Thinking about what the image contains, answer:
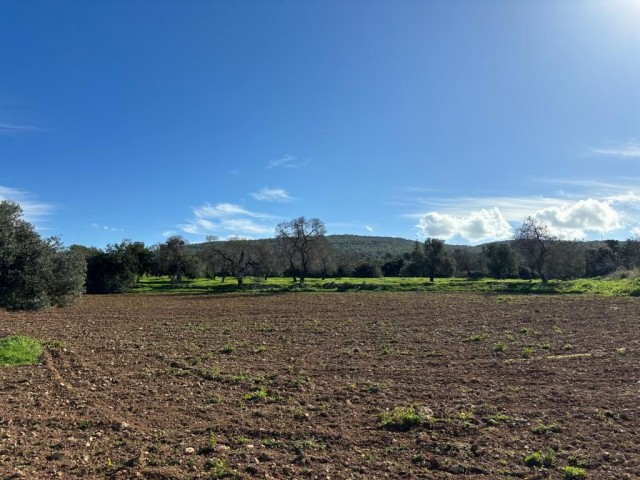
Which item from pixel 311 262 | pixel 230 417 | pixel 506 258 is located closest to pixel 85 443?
pixel 230 417

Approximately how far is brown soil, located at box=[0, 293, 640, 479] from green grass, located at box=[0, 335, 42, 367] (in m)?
0.66

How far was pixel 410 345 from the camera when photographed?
1939 centimetres

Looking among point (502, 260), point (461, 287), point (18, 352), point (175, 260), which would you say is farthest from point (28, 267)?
point (502, 260)

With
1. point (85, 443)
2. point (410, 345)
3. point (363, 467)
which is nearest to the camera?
point (363, 467)

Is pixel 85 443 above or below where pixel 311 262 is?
below

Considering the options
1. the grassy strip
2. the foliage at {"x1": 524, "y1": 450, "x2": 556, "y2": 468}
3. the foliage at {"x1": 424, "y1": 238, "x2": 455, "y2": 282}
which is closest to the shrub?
the foliage at {"x1": 524, "y1": 450, "x2": 556, "y2": 468}

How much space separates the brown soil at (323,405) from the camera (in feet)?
24.9

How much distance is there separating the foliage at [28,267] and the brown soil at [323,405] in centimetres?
224

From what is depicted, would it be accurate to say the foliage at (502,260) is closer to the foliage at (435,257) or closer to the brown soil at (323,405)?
the foliage at (435,257)

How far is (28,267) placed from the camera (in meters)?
17.9

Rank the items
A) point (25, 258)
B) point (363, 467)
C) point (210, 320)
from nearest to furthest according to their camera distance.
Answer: point (363, 467)
point (25, 258)
point (210, 320)

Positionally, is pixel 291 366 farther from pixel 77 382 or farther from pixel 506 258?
pixel 506 258

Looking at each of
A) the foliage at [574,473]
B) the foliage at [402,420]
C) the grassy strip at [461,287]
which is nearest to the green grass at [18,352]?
the foliage at [402,420]

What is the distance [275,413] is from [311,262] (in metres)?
63.6
